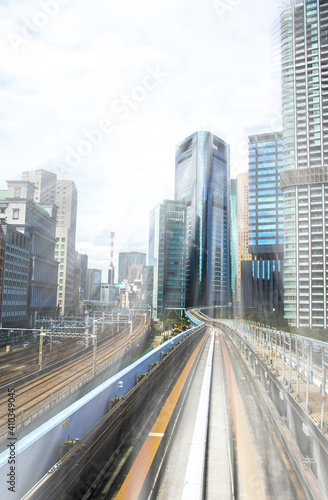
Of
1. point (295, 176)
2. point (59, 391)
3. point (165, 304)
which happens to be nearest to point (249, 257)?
point (165, 304)

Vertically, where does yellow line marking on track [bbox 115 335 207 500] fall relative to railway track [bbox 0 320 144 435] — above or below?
above

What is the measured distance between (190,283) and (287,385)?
35546 millimetres

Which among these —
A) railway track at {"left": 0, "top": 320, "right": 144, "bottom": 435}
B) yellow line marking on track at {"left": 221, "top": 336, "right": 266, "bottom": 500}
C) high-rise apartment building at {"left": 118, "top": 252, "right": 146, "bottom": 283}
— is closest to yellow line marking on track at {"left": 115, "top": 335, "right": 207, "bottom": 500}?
yellow line marking on track at {"left": 221, "top": 336, "right": 266, "bottom": 500}

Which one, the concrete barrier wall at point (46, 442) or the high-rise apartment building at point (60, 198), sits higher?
the high-rise apartment building at point (60, 198)

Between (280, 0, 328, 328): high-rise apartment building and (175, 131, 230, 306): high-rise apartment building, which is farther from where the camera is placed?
(175, 131, 230, 306): high-rise apartment building

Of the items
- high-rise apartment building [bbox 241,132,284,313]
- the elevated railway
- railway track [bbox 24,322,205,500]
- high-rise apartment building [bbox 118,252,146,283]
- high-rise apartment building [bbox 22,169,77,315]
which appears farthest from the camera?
high-rise apartment building [bbox 241,132,284,313]

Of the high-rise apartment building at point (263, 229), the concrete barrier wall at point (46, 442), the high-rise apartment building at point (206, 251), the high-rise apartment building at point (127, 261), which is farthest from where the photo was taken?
the high-rise apartment building at point (263, 229)

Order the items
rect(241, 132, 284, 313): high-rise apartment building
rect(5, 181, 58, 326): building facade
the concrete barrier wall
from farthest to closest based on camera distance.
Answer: rect(241, 132, 284, 313): high-rise apartment building
rect(5, 181, 58, 326): building facade
the concrete barrier wall

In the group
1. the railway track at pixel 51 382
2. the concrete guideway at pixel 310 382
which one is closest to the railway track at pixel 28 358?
the railway track at pixel 51 382

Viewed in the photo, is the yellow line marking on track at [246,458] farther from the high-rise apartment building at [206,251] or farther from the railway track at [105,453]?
the high-rise apartment building at [206,251]

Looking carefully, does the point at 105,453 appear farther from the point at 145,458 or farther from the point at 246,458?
the point at 246,458

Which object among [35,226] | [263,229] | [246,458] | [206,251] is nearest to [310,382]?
[246,458]

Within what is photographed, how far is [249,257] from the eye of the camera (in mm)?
43750

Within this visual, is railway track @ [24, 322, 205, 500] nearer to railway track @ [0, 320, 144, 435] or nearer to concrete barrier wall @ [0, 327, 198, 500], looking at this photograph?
concrete barrier wall @ [0, 327, 198, 500]
